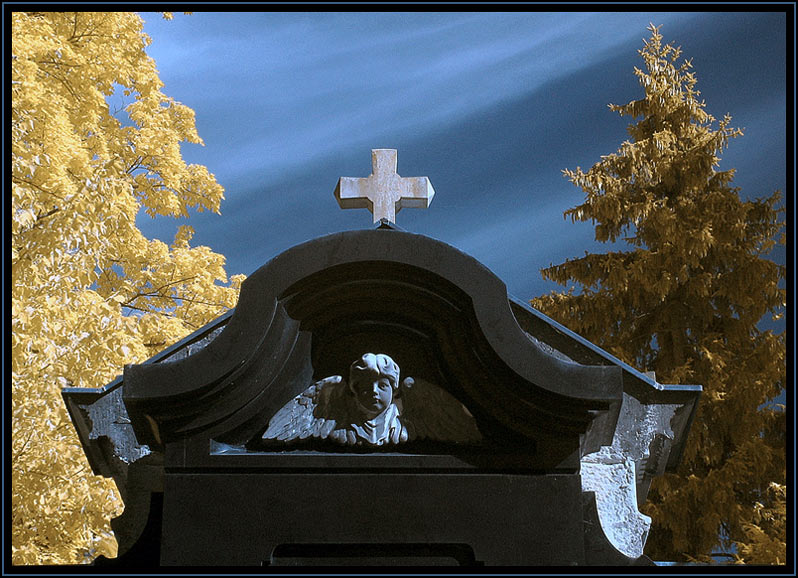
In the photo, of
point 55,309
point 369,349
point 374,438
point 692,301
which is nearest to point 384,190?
point 369,349

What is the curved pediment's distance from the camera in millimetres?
4473

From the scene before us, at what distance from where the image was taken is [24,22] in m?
6.67

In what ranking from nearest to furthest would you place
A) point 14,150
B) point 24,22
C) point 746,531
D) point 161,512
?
point 161,512, point 14,150, point 24,22, point 746,531

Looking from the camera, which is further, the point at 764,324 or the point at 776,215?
the point at 764,324

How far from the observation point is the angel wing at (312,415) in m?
4.65

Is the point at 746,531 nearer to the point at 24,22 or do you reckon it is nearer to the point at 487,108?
the point at 24,22

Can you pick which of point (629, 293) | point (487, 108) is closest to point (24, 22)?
point (629, 293)

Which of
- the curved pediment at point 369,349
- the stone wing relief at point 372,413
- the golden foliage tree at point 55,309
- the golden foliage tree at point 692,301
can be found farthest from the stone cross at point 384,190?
the golden foliage tree at point 692,301

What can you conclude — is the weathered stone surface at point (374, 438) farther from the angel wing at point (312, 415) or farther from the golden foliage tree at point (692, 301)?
the golden foliage tree at point (692, 301)

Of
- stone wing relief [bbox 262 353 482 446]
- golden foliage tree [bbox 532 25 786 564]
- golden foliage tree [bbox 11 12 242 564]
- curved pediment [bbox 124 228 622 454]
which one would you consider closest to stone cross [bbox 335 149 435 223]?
golden foliage tree [bbox 11 12 242 564]

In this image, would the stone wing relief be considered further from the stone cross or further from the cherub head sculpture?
the stone cross

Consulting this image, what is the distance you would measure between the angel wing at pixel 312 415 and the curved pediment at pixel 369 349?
6 cm

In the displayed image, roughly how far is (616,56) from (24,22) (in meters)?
25.6
